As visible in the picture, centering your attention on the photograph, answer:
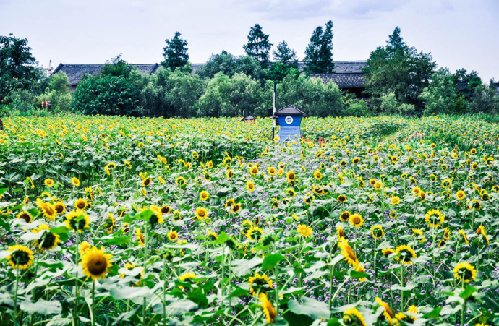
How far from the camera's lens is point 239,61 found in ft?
100.0

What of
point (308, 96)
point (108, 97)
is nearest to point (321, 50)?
point (308, 96)

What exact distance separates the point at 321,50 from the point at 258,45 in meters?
7.55

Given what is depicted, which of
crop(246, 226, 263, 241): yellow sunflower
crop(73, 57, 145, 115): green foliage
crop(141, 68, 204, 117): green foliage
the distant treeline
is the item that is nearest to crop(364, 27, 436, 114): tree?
the distant treeline

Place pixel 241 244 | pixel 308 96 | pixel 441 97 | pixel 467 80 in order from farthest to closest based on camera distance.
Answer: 1. pixel 467 80
2. pixel 441 97
3. pixel 308 96
4. pixel 241 244

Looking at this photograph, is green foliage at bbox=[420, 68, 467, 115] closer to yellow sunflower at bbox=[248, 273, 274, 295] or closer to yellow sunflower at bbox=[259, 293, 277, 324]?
yellow sunflower at bbox=[248, 273, 274, 295]

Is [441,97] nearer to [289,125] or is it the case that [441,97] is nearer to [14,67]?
[289,125]

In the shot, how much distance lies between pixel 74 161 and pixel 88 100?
1832cm

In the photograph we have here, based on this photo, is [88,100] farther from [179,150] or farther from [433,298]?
[433,298]

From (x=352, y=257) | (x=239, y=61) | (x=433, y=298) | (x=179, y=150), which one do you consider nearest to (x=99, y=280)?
(x=352, y=257)

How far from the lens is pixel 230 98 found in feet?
78.8

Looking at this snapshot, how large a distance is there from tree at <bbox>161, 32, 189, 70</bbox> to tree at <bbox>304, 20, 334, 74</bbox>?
13.6 m

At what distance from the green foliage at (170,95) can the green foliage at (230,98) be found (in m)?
1.02

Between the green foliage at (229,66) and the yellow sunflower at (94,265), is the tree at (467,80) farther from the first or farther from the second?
the yellow sunflower at (94,265)

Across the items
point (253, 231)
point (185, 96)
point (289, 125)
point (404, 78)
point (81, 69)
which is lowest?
point (253, 231)
